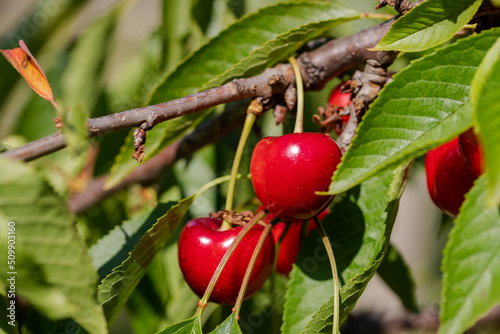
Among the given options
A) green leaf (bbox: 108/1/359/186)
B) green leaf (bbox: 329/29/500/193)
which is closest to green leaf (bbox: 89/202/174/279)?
green leaf (bbox: 108/1/359/186)

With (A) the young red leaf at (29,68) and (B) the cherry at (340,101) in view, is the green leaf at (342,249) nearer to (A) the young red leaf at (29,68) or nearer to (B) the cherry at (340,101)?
(B) the cherry at (340,101)

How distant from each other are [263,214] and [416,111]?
0.31 m

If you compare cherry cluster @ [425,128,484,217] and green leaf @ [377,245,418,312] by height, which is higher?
cherry cluster @ [425,128,484,217]

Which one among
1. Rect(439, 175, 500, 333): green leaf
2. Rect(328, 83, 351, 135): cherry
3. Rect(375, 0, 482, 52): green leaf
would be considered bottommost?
Rect(328, 83, 351, 135): cherry

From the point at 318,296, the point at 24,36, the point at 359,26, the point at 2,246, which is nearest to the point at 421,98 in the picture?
the point at 318,296

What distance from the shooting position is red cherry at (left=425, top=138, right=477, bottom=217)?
715 millimetres

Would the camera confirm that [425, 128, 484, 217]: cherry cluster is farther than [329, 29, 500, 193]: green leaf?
Yes

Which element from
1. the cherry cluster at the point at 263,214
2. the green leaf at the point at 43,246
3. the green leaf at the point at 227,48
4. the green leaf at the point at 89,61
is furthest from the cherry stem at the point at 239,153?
the green leaf at the point at 89,61

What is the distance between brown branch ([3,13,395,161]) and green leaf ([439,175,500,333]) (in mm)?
365

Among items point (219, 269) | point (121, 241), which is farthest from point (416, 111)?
point (121, 241)

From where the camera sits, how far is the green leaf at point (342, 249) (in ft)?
2.48

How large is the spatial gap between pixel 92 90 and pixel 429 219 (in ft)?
9.33

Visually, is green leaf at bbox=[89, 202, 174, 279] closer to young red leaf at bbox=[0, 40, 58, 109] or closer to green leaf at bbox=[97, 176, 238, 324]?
green leaf at bbox=[97, 176, 238, 324]

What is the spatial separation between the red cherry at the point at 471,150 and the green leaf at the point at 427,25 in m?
0.13
